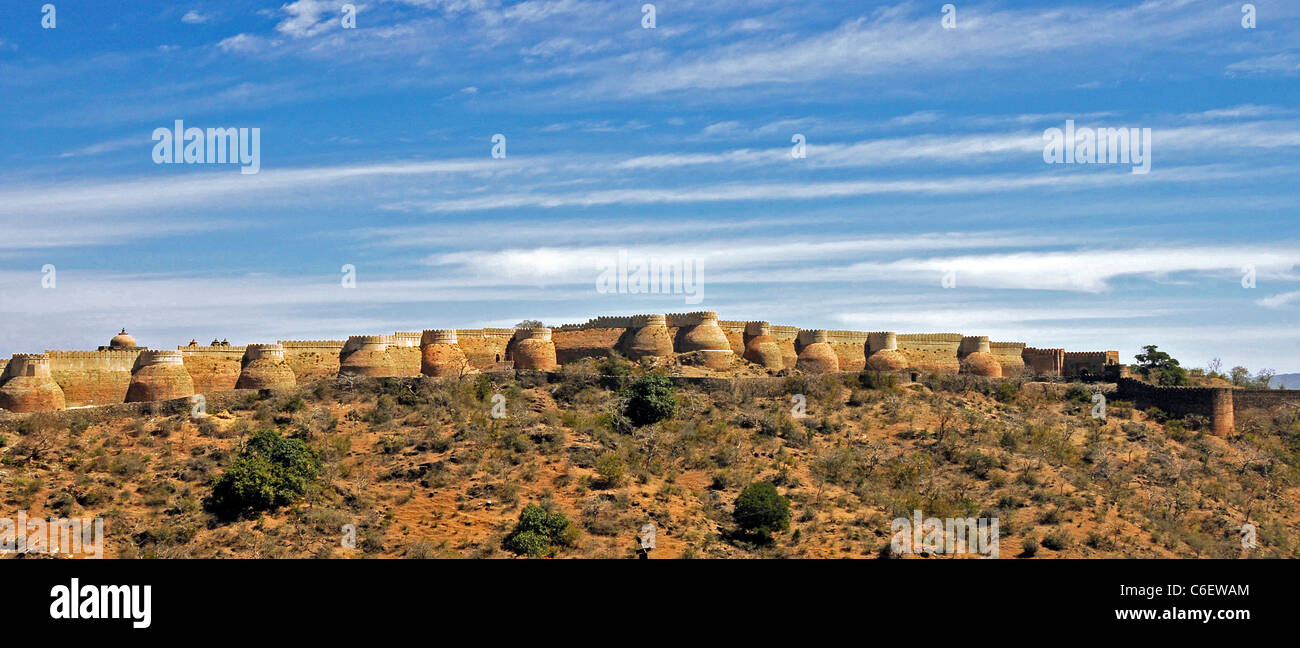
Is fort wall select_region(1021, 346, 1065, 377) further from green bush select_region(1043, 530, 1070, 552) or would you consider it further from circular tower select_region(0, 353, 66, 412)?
circular tower select_region(0, 353, 66, 412)

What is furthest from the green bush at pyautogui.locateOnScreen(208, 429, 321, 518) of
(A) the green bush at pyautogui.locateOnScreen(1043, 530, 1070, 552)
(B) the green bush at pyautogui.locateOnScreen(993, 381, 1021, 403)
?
(B) the green bush at pyautogui.locateOnScreen(993, 381, 1021, 403)

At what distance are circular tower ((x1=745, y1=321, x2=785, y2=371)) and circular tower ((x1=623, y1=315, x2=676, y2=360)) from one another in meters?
3.47

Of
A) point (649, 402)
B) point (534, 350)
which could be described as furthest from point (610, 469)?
point (534, 350)

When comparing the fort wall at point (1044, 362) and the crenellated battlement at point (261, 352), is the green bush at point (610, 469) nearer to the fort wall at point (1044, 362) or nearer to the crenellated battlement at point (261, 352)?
the crenellated battlement at point (261, 352)

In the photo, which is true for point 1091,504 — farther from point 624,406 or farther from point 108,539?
point 108,539

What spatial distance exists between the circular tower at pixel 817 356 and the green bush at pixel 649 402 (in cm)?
853

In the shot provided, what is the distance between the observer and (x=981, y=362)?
53.5 m

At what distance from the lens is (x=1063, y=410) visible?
2008 inches

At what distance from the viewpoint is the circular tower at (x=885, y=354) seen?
5275 centimetres

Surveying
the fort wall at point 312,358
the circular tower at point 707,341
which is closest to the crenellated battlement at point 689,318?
the circular tower at point 707,341

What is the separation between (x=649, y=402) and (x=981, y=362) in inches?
665

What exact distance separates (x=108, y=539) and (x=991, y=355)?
36.4 metres

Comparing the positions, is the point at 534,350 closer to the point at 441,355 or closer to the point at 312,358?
the point at 441,355
